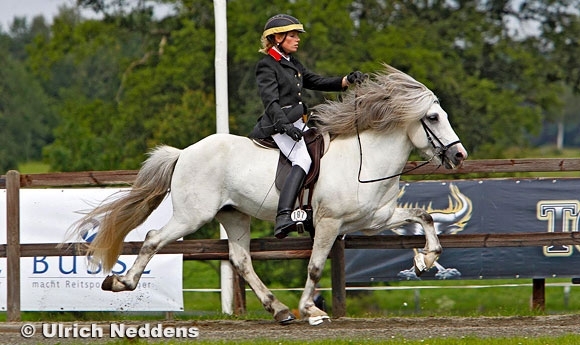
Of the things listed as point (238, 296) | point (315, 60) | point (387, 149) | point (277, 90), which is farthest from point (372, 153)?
point (315, 60)

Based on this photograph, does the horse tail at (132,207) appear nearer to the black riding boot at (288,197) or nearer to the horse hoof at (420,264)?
the black riding boot at (288,197)

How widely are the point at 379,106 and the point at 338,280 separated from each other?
1.89m

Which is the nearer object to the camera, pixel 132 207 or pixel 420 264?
pixel 420 264

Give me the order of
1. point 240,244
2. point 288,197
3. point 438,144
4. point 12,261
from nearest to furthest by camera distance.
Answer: point 288,197
point 438,144
point 240,244
point 12,261

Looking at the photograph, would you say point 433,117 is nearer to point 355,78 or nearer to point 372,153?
point 372,153

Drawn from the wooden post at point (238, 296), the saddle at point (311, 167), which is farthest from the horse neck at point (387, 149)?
the wooden post at point (238, 296)

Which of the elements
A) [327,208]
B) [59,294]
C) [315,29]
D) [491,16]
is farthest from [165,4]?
[327,208]

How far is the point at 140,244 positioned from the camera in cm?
891

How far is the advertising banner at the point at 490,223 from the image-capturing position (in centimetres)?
984

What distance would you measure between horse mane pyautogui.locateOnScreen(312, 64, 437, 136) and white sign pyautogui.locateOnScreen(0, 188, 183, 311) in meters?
2.45

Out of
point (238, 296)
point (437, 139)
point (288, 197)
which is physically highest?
point (437, 139)

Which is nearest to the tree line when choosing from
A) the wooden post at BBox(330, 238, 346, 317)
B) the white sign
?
the white sign

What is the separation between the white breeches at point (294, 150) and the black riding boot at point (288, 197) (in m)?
0.06

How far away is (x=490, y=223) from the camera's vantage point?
10.0 meters
